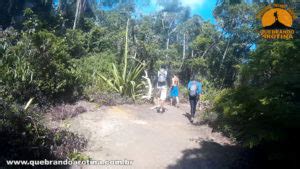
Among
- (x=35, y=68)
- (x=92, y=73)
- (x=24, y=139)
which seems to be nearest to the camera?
(x=24, y=139)

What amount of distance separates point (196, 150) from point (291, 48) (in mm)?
3389

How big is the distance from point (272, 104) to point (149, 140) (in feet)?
11.8

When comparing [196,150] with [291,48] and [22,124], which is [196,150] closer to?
[291,48]

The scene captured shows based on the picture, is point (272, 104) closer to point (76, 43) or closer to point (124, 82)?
point (124, 82)

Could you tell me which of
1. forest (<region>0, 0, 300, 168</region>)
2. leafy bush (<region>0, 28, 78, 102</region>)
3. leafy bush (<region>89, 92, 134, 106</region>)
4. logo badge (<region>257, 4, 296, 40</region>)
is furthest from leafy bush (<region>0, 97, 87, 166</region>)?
logo badge (<region>257, 4, 296, 40</region>)

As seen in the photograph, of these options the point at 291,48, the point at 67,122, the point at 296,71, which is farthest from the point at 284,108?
the point at 67,122

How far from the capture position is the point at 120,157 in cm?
593

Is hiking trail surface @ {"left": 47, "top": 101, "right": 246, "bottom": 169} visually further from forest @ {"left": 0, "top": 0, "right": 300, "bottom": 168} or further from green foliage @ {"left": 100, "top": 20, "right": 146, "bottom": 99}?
green foliage @ {"left": 100, "top": 20, "right": 146, "bottom": 99}

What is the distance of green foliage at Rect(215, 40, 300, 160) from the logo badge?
458 cm

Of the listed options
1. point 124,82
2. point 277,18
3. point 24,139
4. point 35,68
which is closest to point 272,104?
point 24,139

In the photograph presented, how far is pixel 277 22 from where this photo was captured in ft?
35.1

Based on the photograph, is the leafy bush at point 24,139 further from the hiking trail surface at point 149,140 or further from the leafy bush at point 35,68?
the leafy bush at point 35,68

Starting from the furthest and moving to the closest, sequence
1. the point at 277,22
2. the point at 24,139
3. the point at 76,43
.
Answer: the point at 76,43, the point at 277,22, the point at 24,139

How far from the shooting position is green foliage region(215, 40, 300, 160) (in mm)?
4297
